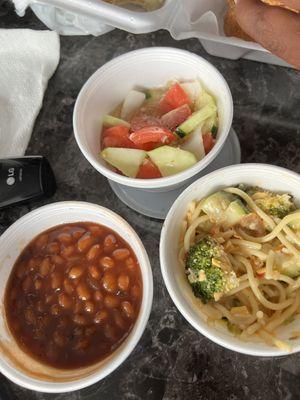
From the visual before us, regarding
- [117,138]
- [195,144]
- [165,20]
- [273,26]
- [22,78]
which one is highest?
[273,26]

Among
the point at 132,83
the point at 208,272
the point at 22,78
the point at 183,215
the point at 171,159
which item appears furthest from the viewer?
the point at 22,78

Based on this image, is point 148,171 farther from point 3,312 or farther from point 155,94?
point 3,312

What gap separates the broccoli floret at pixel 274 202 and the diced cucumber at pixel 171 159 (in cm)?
17

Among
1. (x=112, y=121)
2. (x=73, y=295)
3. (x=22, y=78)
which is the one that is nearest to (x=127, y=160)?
(x=112, y=121)

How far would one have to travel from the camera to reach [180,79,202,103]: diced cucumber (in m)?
1.60

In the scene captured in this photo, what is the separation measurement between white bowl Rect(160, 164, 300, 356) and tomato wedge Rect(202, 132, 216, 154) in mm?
163

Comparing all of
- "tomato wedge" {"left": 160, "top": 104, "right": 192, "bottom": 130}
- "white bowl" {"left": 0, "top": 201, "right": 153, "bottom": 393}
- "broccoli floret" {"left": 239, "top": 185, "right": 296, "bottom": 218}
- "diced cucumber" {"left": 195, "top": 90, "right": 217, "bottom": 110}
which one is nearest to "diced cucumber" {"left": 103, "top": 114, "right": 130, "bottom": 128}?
"tomato wedge" {"left": 160, "top": 104, "right": 192, "bottom": 130}

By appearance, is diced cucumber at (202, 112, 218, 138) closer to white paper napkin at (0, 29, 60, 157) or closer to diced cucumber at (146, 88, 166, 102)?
diced cucumber at (146, 88, 166, 102)

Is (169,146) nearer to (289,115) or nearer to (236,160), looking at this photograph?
(236,160)

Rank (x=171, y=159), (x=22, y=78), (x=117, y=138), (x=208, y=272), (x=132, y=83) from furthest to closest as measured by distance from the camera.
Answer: (x=22, y=78), (x=132, y=83), (x=117, y=138), (x=171, y=159), (x=208, y=272)

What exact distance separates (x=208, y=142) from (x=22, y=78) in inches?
30.9

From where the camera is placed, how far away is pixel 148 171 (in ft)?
4.86

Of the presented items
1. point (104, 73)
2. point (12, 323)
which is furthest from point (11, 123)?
point (12, 323)

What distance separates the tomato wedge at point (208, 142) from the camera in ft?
4.90
